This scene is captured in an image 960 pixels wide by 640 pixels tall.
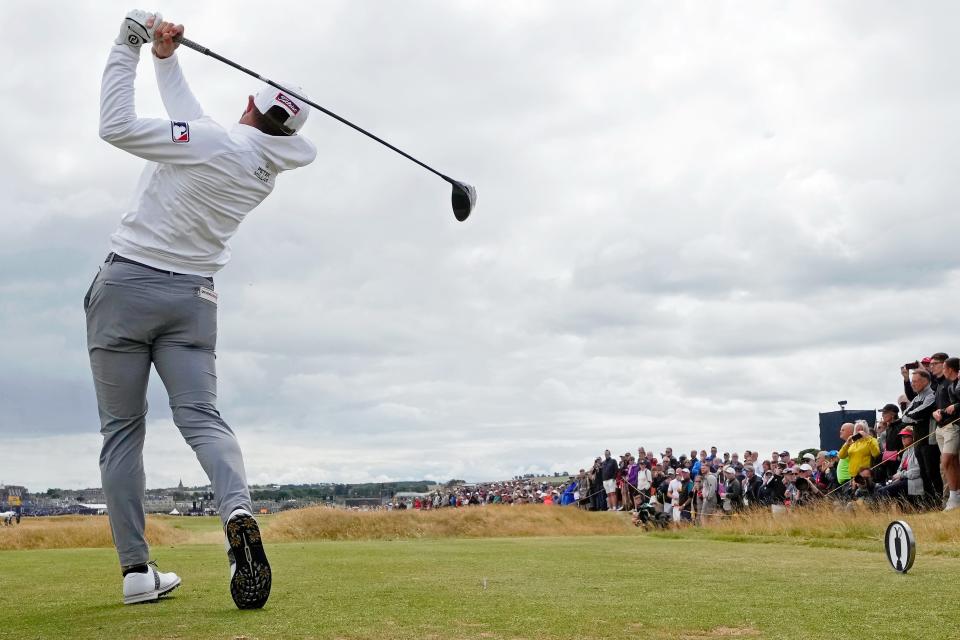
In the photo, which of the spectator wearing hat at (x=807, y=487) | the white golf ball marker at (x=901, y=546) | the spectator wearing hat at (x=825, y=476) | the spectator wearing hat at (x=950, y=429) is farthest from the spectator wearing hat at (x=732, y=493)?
the white golf ball marker at (x=901, y=546)

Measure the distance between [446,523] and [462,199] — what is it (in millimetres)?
20500

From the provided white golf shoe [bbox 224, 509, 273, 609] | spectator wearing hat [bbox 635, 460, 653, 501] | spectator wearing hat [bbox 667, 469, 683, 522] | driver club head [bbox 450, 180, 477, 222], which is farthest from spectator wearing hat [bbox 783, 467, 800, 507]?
white golf shoe [bbox 224, 509, 273, 609]

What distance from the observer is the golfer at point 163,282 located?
450 cm

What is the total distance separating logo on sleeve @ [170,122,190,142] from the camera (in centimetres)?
452

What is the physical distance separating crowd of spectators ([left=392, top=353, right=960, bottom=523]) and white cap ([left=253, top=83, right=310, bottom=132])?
35.0 feet

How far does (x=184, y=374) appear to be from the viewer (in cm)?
458

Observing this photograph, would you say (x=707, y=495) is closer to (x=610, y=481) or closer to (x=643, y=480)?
(x=643, y=480)

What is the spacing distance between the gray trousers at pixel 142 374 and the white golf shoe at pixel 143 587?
0.07 m

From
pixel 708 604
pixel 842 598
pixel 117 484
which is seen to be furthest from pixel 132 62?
pixel 842 598

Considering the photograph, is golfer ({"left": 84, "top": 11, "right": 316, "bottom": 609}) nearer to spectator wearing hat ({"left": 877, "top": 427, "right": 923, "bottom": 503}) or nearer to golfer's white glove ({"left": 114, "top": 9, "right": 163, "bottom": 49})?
golfer's white glove ({"left": 114, "top": 9, "right": 163, "bottom": 49})

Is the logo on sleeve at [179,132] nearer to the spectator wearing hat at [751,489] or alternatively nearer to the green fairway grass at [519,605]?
the green fairway grass at [519,605]

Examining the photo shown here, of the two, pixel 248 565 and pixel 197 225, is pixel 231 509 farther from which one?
pixel 197 225

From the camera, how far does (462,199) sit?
621 centimetres

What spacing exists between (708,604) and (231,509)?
207cm
